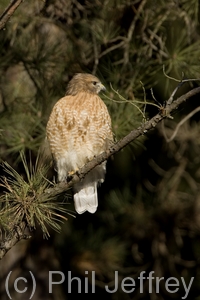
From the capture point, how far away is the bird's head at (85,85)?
4.11 metres

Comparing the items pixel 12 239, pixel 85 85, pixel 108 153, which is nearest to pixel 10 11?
pixel 108 153

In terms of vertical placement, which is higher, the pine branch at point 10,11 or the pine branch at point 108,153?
the pine branch at point 10,11

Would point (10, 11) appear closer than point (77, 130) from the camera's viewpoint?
Yes

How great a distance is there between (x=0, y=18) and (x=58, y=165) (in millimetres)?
1155

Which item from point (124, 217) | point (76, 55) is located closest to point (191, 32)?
point (76, 55)

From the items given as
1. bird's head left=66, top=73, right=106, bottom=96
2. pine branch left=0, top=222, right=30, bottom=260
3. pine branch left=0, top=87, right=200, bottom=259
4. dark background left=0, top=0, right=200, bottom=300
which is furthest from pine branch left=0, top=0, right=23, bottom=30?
dark background left=0, top=0, right=200, bottom=300

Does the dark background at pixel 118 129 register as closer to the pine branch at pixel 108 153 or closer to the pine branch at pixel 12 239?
the pine branch at pixel 108 153

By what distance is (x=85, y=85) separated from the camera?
413cm

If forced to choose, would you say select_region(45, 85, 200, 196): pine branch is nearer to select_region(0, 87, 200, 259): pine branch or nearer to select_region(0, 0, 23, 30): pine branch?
select_region(0, 87, 200, 259): pine branch

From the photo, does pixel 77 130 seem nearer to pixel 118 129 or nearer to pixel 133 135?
pixel 118 129

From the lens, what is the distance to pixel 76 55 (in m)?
4.73

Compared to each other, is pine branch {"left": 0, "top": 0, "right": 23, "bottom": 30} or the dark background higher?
pine branch {"left": 0, "top": 0, "right": 23, "bottom": 30}

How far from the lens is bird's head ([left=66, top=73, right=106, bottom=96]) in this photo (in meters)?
4.11

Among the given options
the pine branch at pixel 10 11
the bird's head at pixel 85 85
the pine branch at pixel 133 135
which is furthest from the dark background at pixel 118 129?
the pine branch at pixel 10 11
